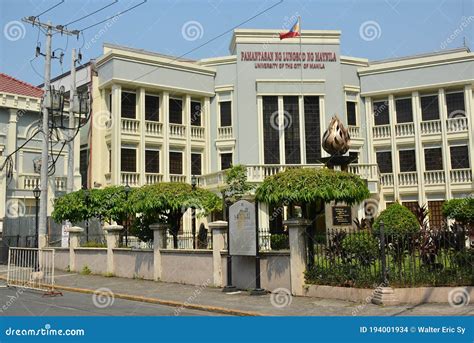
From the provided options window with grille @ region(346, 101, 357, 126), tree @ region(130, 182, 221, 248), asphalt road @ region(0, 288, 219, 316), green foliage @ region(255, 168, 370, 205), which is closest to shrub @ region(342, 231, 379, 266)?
green foliage @ region(255, 168, 370, 205)

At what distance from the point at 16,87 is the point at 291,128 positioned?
53.6 ft

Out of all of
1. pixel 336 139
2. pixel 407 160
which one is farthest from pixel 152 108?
pixel 407 160

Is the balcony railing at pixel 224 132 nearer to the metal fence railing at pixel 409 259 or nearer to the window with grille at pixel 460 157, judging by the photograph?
the window with grille at pixel 460 157

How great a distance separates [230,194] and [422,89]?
46.1ft

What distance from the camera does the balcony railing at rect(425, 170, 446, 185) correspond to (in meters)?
29.9

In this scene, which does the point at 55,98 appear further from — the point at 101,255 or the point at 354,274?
the point at 354,274

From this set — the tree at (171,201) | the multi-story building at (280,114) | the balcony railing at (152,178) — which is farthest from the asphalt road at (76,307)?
the multi-story building at (280,114)

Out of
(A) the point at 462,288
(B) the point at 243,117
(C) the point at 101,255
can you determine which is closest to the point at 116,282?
(C) the point at 101,255

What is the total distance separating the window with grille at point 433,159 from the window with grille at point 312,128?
6635 mm

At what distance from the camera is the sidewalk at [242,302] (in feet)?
35.8

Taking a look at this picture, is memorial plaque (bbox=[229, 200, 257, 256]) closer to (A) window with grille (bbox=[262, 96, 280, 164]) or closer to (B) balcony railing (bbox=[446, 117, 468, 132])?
(A) window with grille (bbox=[262, 96, 280, 164])

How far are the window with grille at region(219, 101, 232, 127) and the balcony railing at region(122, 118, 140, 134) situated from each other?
5213 millimetres

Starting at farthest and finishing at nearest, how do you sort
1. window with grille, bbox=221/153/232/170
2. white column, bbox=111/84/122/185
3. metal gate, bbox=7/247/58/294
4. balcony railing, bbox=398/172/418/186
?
window with grille, bbox=221/153/232/170 → balcony railing, bbox=398/172/418/186 → white column, bbox=111/84/122/185 → metal gate, bbox=7/247/58/294

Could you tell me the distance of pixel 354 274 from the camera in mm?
12492
